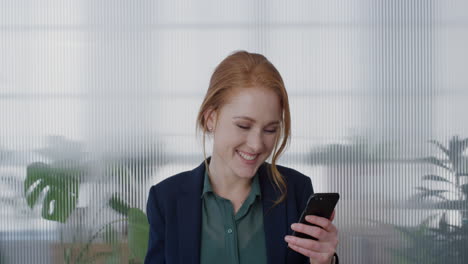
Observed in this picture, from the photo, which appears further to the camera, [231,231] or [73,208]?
[73,208]

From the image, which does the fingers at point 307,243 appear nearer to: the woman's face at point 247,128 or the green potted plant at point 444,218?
the woman's face at point 247,128

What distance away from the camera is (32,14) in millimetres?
3186

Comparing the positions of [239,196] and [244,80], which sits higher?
[244,80]

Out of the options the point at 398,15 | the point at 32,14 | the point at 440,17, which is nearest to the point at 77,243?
the point at 32,14

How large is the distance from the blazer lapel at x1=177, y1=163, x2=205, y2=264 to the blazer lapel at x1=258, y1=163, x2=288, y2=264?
17 centimetres

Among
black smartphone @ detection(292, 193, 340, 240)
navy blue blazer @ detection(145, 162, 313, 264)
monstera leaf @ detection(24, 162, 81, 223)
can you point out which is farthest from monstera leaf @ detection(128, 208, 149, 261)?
black smartphone @ detection(292, 193, 340, 240)

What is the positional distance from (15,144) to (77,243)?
665 millimetres

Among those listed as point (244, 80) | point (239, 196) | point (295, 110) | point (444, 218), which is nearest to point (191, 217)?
point (239, 196)

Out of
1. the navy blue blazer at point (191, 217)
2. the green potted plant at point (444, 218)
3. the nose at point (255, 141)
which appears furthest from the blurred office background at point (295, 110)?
the nose at point (255, 141)

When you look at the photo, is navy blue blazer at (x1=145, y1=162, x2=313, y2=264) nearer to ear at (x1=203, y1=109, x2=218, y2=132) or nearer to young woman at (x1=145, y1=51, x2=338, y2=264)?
young woman at (x1=145, y1=51, x2=338, y2=264)

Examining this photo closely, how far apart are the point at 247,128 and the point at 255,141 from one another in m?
0.04

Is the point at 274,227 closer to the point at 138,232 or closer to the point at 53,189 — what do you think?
the point at 138,232

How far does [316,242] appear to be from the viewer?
130cm

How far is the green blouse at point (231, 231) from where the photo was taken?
Result: 4.56ft
